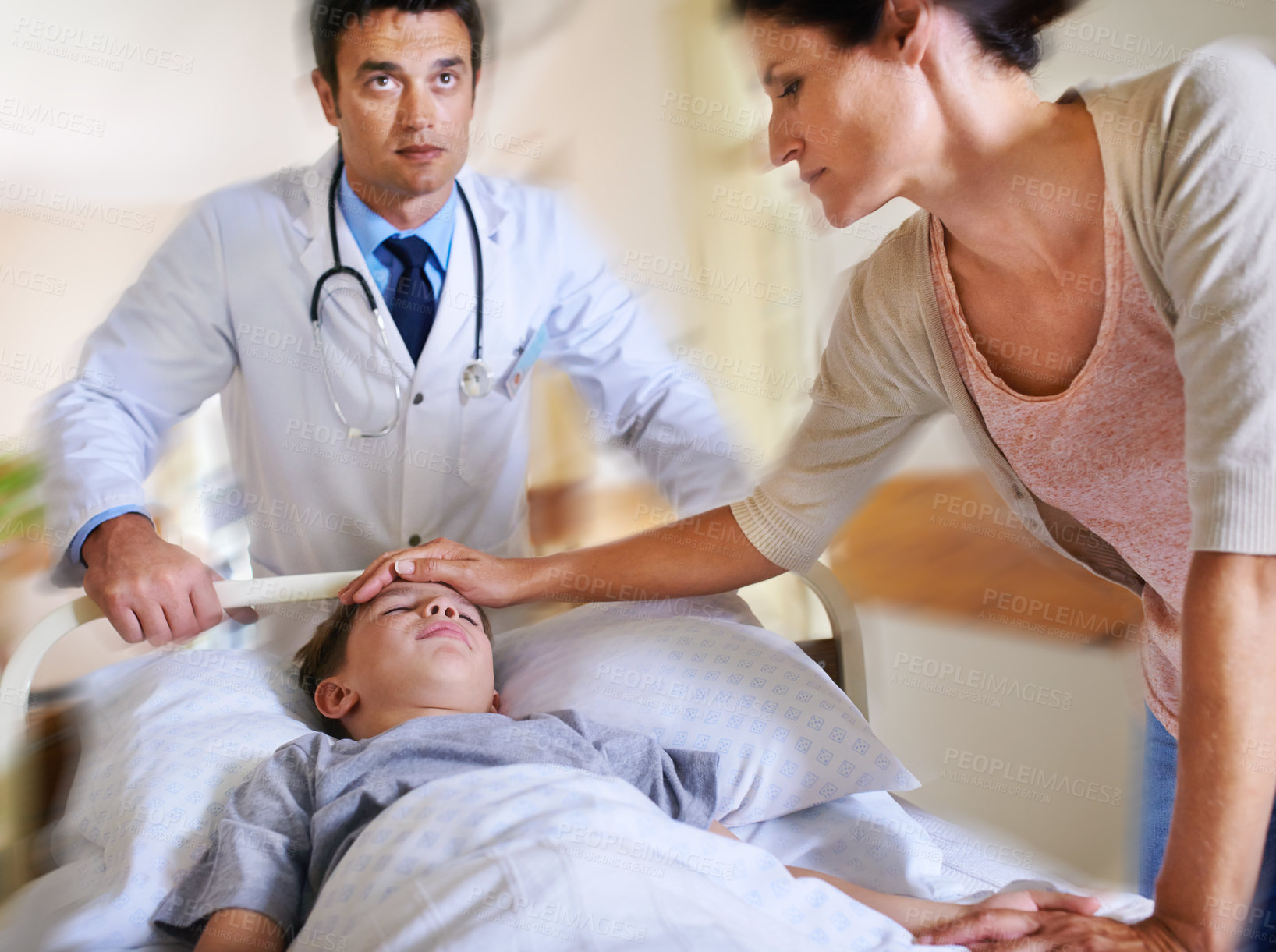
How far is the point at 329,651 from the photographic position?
125cm

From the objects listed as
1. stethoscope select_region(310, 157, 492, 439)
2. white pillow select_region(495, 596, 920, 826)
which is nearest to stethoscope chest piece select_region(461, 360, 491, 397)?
stethoscope select_region(310, 157, 492, 439)

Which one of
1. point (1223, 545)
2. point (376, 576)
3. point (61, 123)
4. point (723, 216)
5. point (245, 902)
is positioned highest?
point (61, 123)

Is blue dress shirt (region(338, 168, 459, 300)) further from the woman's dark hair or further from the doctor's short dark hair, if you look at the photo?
the woman's dark hair

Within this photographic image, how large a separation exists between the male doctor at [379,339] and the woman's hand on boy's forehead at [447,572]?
22 cm

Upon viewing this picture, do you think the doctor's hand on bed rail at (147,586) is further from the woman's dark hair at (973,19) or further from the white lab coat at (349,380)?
the woman's dark hair at (973,19)

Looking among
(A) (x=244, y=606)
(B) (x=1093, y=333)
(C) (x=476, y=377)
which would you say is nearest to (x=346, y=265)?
(C) (x=476, y=377)

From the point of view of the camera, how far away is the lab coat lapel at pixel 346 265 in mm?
1456

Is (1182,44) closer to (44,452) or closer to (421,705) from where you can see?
(421,705)

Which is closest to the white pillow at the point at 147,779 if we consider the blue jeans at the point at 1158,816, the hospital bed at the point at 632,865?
the hospital bed at the point at 632,865

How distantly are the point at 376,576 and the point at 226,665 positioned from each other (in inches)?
8.1

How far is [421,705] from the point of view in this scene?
3.74ft

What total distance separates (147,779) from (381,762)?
253 millimetres

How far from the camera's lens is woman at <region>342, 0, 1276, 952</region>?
0.73 metres

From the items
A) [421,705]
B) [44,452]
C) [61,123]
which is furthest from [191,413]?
[421,705]
